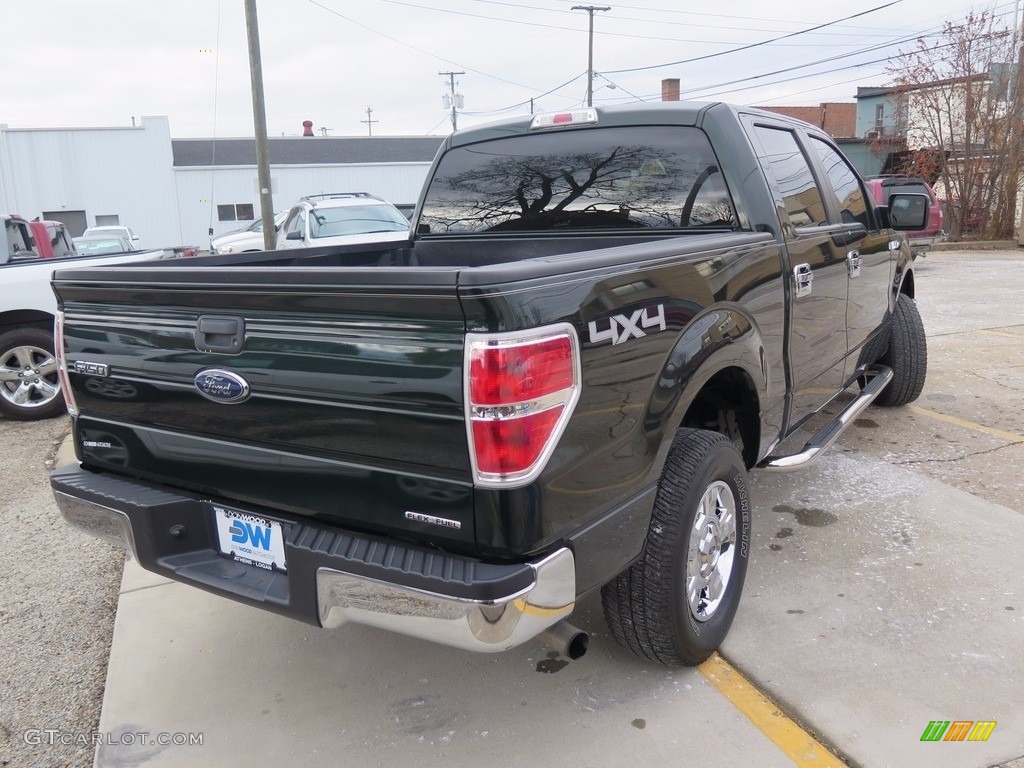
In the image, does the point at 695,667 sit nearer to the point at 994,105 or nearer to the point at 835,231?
the point at 835,231

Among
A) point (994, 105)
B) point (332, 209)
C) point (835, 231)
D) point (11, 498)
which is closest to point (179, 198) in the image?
point (332, 209)

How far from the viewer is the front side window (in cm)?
354

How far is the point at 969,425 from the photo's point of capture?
550 centimetres

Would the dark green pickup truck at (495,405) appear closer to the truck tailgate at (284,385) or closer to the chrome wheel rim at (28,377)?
the truck tailgate at (284,385)

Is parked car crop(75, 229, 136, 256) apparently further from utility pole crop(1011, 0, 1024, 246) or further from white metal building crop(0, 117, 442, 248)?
utility pole crop(1011, 0, 1024, 246)

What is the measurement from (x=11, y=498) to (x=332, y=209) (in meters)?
9.23

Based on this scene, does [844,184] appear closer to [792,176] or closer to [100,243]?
[792,176]

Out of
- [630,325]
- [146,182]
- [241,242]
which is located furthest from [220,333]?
[146,182]

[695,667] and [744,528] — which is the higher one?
[744,528]

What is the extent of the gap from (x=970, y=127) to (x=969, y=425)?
18.9 m

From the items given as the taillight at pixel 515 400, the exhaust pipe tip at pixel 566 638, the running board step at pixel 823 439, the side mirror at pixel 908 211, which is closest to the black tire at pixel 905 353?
the running board step at pixel 823 439

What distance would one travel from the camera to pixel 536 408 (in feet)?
6.37

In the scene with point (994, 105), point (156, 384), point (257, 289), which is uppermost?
point (994, 105)

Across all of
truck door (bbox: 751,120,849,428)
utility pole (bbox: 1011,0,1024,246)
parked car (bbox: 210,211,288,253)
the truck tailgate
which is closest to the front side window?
truck door (bbox: 751,120,849,428)
